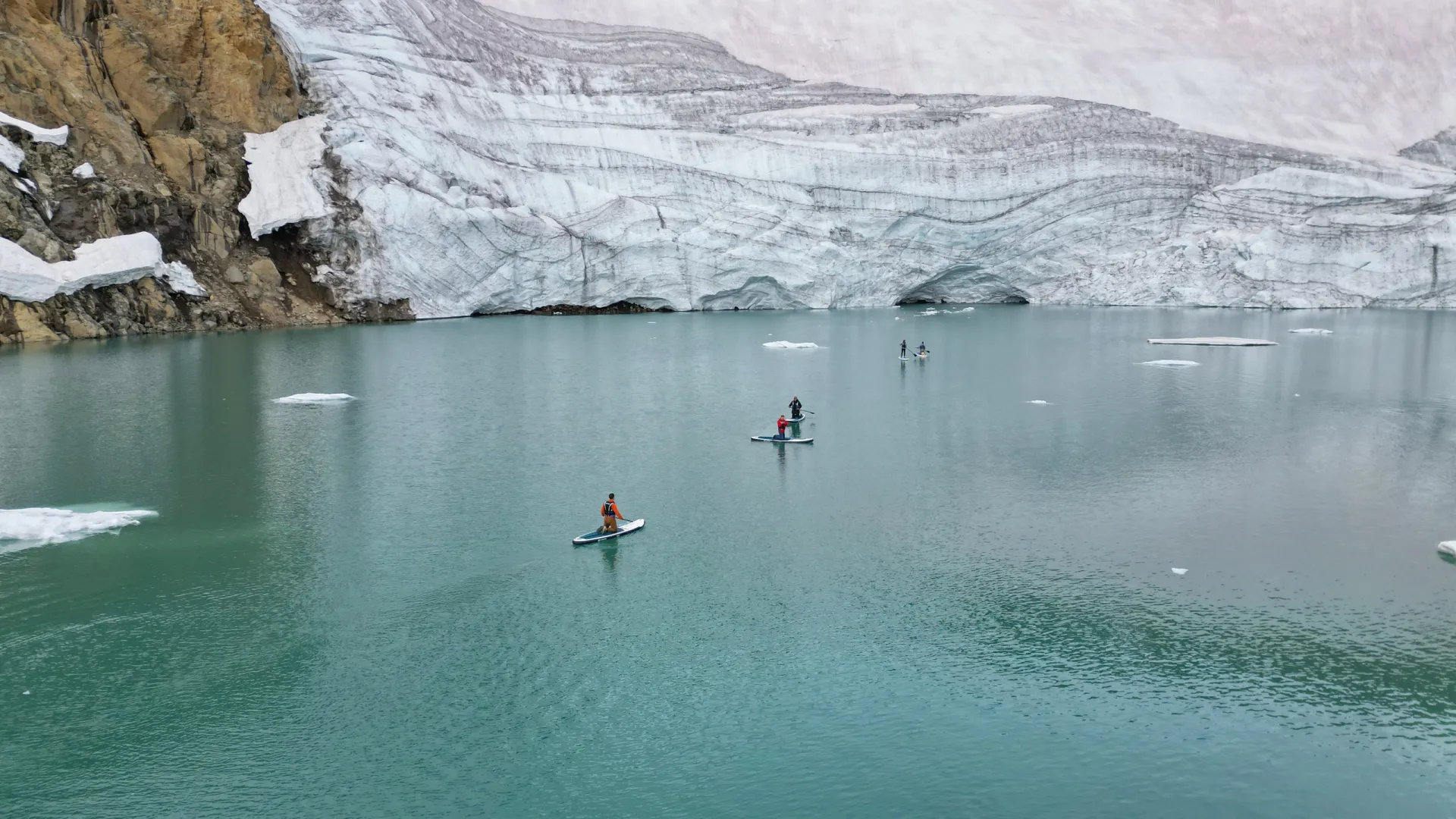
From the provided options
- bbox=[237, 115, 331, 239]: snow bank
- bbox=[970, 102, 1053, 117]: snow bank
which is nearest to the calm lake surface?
bbox=[237, 115, 331, 239]: snow bank

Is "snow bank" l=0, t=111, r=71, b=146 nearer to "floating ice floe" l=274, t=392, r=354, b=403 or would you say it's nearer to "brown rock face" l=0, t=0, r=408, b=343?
"brown rock face" l=0, t=0, r=408, b=343

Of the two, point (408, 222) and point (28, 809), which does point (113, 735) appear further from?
point (408, 222)

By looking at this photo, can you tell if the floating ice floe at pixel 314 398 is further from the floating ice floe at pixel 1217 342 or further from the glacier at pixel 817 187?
the floating ice floe at pixel 1217 342

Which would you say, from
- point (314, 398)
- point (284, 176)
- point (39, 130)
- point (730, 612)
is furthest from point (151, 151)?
point (730, 612)

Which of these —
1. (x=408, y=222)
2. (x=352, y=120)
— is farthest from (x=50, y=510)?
(x=352, y=120)

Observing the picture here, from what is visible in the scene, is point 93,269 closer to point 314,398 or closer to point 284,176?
point 284,176

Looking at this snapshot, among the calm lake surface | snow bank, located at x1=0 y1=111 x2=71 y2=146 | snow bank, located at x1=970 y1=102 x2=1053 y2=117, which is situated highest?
snow bank, located at x1=970 y1=102 x2=1053 y2=117
